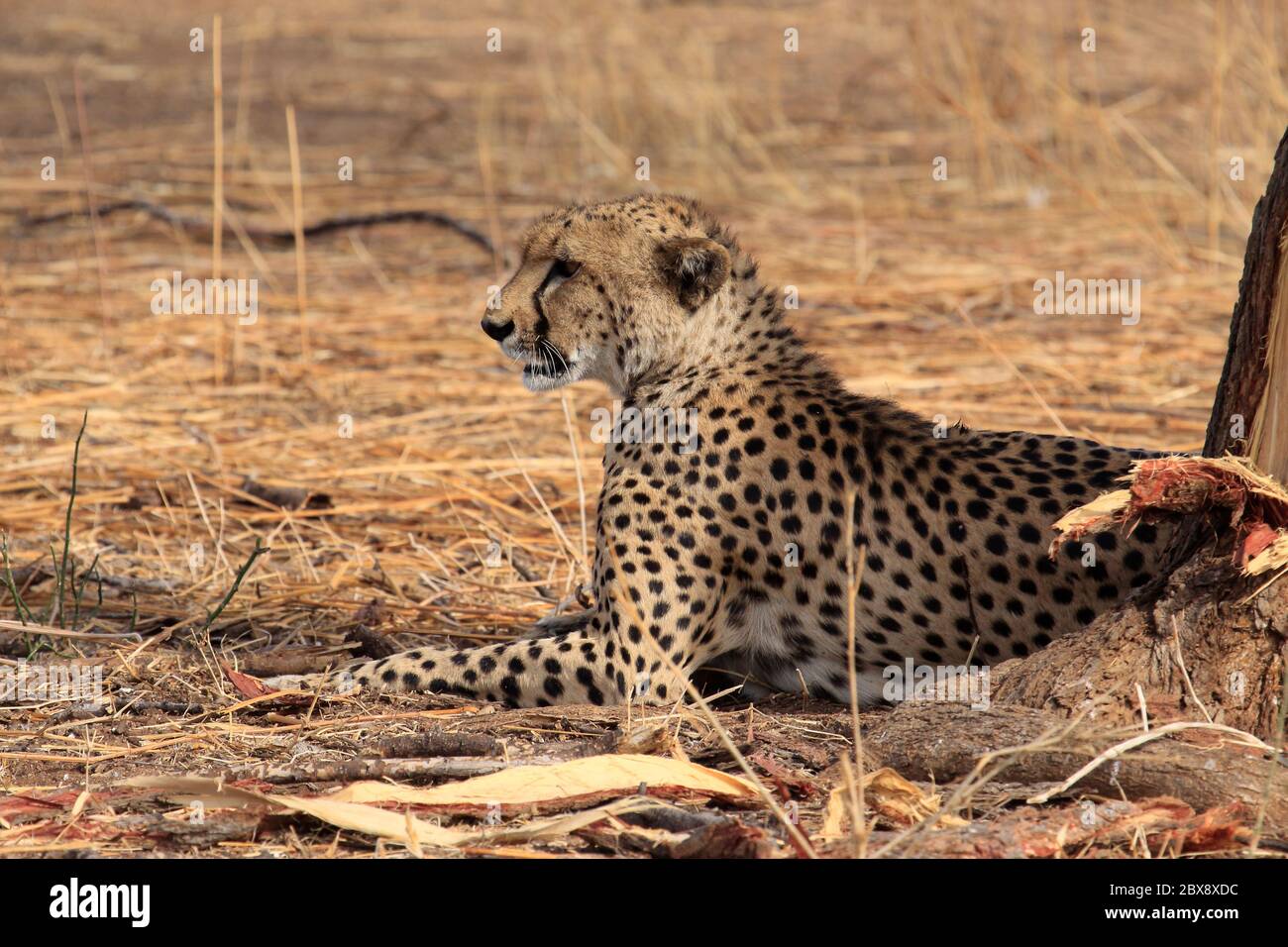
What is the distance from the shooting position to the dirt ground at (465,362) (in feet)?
10.4

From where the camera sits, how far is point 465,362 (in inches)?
293

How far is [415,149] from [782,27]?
5.66m

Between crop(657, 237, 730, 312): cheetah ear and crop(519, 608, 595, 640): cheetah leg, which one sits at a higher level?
crop(657, 237, 730, 312): cheetah ear

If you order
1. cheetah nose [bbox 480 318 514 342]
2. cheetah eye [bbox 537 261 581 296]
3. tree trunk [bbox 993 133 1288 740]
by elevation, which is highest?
cheetah eye [bbox 537 261 581 296]

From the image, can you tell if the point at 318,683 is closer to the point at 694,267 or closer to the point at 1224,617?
the point at 694,267

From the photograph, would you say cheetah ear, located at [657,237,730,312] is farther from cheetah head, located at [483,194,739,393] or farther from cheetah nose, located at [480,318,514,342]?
cheetah nose, located at [480,318,514,342]

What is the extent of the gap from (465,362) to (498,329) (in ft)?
9.73

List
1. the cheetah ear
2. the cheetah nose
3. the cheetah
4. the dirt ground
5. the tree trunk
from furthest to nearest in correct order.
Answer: the cheetah nose < the cheetah ear < the cheetah < the tree trunk < the dirt ground

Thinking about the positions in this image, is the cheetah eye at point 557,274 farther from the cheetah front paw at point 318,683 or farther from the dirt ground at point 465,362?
the cheetah front paw at point 318,683

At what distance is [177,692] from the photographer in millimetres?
4035

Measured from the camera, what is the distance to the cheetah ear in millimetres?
4340

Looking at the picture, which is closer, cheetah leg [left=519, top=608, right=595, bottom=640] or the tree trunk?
the tree trunk

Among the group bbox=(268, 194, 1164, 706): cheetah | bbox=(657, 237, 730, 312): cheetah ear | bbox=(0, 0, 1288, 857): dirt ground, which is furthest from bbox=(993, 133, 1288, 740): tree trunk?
bbox=(657, 237, 730, 312): cheetah ear

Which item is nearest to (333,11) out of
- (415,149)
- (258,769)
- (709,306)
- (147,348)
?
(415,149)
